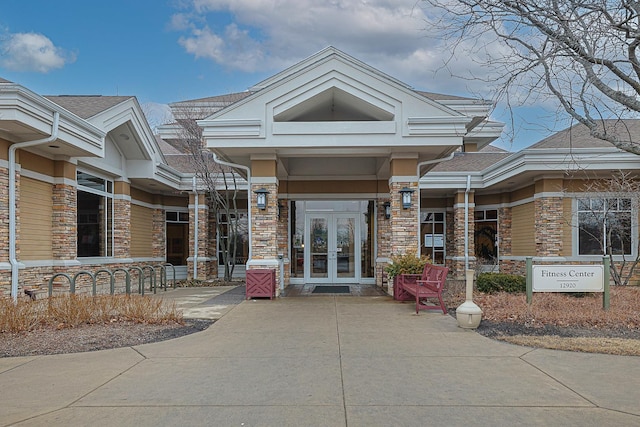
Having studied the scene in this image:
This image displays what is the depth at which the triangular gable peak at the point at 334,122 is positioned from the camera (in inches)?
465

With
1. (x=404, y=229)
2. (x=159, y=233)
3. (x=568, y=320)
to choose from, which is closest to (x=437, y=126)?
(x=404, y=229)

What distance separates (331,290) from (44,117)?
28.3ft

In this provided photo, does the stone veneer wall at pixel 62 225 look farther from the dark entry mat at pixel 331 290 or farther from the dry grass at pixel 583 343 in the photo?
the dry grass at pixel 583 343

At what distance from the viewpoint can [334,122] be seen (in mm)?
11891

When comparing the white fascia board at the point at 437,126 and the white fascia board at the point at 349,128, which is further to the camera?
the white fascia board at the point at 349,128

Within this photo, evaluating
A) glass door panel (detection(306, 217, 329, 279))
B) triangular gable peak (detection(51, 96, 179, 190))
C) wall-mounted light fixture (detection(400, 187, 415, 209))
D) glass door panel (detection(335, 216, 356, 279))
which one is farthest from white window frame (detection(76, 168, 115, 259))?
wall-mounted light fixture (detection(400, 187, 415, 209))

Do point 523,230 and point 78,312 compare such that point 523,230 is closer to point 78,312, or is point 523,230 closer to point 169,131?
point 78,312

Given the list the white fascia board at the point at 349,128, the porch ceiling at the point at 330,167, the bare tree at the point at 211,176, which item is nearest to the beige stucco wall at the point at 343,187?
the porch ceiling at the point at 330,167

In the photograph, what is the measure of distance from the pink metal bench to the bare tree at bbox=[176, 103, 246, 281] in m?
8.28

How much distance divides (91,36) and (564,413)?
22022mm

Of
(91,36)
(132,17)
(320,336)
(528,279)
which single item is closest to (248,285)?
(320,336)

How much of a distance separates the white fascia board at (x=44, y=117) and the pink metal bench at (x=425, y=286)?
853 cm

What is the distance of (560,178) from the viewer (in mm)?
15352

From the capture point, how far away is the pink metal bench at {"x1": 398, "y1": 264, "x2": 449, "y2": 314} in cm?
982
